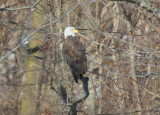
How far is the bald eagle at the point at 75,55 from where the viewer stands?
27.3 feet

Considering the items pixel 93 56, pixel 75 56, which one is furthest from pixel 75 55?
pixel 93 56

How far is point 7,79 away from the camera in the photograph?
16234mm

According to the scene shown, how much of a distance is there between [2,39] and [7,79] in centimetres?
215

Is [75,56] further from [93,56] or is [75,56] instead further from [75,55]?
[93,56]

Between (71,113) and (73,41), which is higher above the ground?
(73,41)

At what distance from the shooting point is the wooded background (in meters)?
9.53

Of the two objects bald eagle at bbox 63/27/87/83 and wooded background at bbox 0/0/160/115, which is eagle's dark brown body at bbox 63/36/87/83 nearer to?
bald eagle at bbox 63/27/87/83

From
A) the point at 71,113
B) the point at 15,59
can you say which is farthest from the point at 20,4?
the point at 71,113

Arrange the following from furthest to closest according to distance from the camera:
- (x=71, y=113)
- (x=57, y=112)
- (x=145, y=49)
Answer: (x=57, y=112)
(x=145, y=49)
(x=71, y=113)

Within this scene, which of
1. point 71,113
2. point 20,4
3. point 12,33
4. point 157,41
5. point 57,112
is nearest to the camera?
point 71,113

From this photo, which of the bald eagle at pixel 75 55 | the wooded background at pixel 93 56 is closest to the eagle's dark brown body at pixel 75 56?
the bald eagle at pixel 75 55

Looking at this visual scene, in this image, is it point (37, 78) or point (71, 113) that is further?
point (37, 78)

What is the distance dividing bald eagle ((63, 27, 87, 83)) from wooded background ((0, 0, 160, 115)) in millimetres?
247

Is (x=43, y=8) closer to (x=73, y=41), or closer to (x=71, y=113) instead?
(x=73, y=41)
